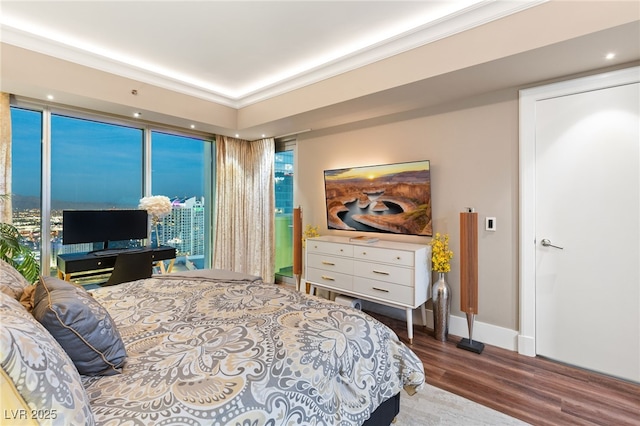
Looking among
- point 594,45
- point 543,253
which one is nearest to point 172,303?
point 543,253

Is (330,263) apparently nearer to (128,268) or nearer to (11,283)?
(128,268)

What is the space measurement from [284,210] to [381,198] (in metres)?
1.94

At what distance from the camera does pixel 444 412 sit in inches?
77.8

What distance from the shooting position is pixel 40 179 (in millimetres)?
3363

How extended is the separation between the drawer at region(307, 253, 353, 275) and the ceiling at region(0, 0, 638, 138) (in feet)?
5.50

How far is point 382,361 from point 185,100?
3.68 metres

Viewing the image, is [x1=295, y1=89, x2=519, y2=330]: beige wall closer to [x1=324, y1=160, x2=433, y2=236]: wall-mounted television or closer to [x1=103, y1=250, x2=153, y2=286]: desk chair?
[x1=324, y1=160, x2=433, y2=236]: wall-mounted television

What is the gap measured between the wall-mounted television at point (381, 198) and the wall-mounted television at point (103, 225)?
2.45 m

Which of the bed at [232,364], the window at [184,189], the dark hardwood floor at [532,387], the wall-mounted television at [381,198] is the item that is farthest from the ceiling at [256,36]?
the dark hardwood floor at [532,387]

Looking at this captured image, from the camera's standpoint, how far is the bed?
37.8 inches

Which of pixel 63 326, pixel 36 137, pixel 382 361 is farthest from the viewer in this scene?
pixel 36 137

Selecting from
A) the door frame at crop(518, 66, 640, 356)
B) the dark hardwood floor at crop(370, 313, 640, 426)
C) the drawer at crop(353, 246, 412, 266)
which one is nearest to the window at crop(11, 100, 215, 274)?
the drawer at crop(353, 246, 412, 266)

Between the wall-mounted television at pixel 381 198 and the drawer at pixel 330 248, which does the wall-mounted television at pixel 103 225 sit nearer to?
the drawer at pixel 330 248

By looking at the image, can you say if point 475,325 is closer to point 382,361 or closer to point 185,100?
point 382,361
